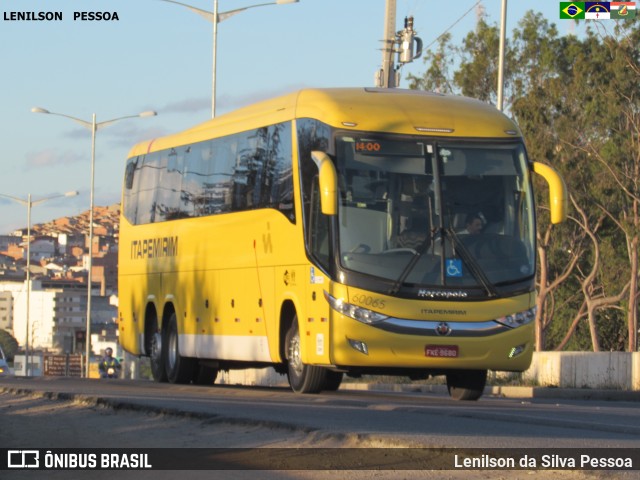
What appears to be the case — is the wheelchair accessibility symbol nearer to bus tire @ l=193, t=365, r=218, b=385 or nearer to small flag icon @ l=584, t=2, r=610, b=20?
bus tire @ l=193, t=365, r=218, b=385

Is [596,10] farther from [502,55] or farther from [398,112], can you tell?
[398,112]

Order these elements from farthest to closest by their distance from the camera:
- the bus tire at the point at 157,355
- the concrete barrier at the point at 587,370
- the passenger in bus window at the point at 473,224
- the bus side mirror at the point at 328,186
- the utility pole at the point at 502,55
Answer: the utility pole at the point at 502,55
the concrete barrier at the point at 587,370
the bus tire at the point at 157,355
the passenger in bus window at the point at 473,224
the bus side mirror at the point at 328,186

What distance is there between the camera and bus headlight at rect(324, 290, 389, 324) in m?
18.5

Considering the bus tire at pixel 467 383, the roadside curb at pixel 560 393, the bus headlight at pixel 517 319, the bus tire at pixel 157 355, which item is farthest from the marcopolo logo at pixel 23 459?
the roadside curb at pixel 560 393

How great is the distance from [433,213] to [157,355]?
9.96m

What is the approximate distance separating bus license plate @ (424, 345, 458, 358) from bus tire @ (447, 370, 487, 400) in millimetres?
1606

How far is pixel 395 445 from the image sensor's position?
1135 cm

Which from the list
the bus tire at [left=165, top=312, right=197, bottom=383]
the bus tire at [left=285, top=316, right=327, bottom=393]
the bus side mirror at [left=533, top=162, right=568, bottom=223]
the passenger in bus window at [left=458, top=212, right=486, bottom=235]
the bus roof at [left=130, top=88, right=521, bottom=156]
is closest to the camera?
the passenger in bus window at [left=458, top=212, right=486, bottom=235]

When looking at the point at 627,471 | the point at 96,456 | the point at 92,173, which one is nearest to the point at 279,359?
the point at 96,456

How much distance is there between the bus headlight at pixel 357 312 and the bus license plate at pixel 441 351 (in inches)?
25.2

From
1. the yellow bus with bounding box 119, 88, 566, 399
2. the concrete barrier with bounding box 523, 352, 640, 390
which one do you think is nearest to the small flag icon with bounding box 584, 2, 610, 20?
the concrete barrier with bounding box 523, 352, 640, 390

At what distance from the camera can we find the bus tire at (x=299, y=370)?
20.2m

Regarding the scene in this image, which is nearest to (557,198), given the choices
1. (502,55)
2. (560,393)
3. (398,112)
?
(398,112)

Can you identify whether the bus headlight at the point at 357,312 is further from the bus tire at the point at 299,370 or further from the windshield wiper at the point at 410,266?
the bus tire at the point at 299,370
